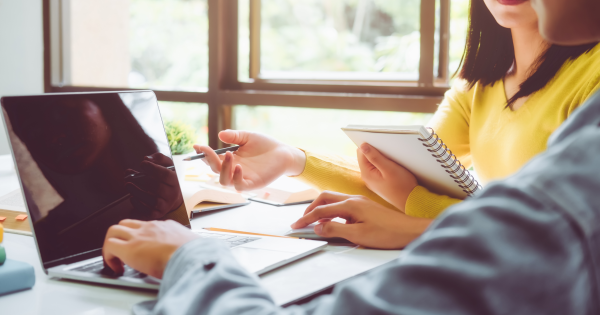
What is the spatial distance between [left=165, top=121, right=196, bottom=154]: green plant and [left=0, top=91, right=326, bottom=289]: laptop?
1.01ft

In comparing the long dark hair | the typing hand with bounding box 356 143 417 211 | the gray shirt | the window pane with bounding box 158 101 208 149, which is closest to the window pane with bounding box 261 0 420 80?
the window pane with bounding box 158 101 208 149

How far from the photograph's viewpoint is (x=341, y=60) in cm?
225

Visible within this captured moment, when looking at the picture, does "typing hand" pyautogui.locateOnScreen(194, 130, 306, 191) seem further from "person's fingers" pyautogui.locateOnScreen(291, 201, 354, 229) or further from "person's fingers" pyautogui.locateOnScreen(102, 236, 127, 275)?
"person's fingers" pyautogui.locateOnScreen(102, 236, 127, 275)

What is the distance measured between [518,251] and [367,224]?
0.53 metres

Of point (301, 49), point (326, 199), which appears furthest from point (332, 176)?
point (301, 49)

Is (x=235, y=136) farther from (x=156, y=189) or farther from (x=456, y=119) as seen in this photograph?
(x=456, y=119)

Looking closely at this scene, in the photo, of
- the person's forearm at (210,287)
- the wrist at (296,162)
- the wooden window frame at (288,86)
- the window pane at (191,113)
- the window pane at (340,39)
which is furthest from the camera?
the window pane at (191,113)

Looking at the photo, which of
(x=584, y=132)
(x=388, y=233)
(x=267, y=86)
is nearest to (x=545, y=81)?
(x=388, y=233)

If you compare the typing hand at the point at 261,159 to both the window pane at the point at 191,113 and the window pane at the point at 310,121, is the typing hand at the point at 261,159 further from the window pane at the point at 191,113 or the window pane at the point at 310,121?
the window pane at the point at 191,113

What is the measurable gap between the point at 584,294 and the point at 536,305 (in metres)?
0.03

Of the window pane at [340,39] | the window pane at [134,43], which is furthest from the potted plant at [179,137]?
the window pane at [134,43]

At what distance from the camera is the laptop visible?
0.63 m

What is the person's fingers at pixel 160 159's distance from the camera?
78 centimetres

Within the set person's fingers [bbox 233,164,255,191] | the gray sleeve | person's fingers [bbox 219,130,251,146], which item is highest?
the gray sleeve
